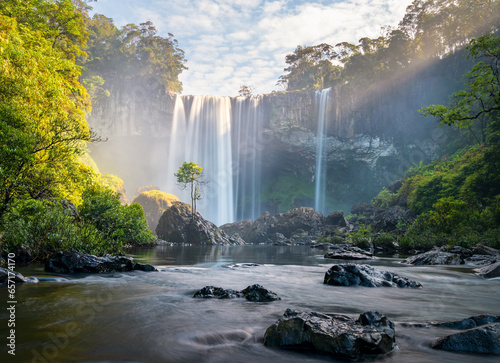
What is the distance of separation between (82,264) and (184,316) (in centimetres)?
658

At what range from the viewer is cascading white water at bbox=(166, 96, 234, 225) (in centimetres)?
6294

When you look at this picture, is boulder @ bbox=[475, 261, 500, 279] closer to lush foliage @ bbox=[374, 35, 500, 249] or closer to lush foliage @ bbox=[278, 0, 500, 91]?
lush foliage @ bbox=[374, 35, 500, 249]

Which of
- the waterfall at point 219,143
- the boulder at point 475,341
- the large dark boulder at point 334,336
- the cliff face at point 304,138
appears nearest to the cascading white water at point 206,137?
the waterfall at point 219,143

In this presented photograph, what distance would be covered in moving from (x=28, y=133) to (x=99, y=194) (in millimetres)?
9133

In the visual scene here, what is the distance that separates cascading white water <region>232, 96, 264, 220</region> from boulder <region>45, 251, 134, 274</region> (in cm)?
5508

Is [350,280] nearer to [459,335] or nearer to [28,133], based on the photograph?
[459,335]

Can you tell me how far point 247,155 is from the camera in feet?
216

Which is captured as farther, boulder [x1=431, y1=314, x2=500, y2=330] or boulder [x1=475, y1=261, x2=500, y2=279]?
boulder [x1=475, y1=261, x2=500, y2=279]

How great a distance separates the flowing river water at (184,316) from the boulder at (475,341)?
0.14m

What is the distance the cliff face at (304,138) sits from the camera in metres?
55.0

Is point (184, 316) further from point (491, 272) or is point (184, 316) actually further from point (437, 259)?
point (437, 259)

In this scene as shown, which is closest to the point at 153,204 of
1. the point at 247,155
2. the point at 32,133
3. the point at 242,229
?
the point at 242,229

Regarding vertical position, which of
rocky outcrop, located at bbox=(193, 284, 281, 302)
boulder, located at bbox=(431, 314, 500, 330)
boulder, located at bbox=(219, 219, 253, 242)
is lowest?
boulder, located at bbox=(219, 219, 253, 242)

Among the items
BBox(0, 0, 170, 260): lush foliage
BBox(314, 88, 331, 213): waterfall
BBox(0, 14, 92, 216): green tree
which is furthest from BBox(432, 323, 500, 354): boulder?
BBox(314, 88, 331, 213): waterfall
